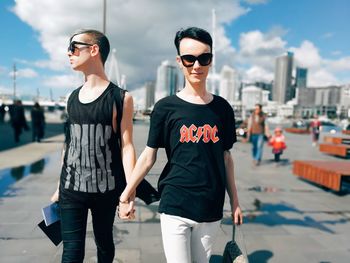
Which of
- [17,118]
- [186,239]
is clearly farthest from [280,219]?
[17,118]

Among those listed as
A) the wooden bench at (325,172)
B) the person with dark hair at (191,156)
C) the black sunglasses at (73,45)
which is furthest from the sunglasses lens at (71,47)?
the wooden bench at (325,172)

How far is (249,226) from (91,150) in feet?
9.02

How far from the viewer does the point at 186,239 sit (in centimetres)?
168

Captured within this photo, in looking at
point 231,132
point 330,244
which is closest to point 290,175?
point 330,244

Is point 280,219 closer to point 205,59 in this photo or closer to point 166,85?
point 166,85

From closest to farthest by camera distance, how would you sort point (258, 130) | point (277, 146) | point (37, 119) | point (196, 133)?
1. point (196, 133)
2. point (258, 130)
3. point (277, 146)
4. point (37, 119)

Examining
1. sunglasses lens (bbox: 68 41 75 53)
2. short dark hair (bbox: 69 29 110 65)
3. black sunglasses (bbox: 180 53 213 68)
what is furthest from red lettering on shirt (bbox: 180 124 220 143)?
sunglasses lens (bbox: 68 41 75 53)

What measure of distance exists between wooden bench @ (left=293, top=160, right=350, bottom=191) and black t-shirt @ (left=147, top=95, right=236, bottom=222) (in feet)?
15.1

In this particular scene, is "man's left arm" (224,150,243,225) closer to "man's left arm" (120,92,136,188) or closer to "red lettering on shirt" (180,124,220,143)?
"red lettering on shirt" (180,124,220,143)

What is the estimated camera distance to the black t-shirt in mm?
1665

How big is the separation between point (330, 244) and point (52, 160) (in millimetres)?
7564

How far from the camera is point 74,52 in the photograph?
1.96m

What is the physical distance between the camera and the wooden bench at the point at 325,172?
5.39 meters

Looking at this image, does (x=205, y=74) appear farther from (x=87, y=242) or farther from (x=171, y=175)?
(x=87, y=242)
